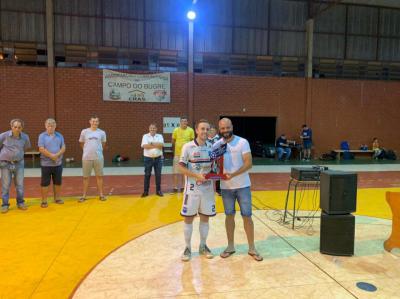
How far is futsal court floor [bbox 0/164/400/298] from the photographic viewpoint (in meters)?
3.30

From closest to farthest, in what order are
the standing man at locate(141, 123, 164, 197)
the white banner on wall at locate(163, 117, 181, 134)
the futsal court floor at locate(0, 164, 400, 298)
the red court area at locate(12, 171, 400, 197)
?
1. the futsal court floor at locate(0, 164, 400, 298)
2. the standing man at locate(141, 123, 164, 197)
3. the red court area at locate(12, 171, 400, 197)
4. the white banner on wall at locate(163, 117, 181, 134)

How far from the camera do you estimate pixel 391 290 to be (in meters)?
3.26

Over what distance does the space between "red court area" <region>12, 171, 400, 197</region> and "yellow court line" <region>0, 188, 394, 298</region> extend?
0.86 m

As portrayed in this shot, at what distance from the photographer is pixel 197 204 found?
13.0ft

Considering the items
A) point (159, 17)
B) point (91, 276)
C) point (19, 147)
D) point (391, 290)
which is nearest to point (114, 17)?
point (159, 17)

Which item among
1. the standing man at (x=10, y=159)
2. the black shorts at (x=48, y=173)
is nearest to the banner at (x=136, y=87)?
the black shorts at (x=48, y=173)

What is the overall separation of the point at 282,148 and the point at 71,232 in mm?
12290

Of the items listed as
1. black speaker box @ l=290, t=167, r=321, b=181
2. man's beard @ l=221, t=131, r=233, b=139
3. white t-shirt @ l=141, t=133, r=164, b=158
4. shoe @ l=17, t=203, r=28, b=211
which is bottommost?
shoe @ l=17, t=203, r=28, b=211

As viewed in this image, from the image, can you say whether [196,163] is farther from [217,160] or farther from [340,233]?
[340,233]

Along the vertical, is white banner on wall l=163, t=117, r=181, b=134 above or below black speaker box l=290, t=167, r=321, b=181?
above

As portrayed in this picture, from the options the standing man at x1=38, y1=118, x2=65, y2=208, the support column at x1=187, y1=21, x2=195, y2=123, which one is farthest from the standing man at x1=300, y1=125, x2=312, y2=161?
the standing man at x1=38, y1=118, x2=65, y2=208

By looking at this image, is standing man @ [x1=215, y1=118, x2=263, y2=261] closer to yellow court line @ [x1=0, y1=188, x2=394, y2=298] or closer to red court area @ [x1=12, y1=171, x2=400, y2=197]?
yellow court line @ [x1=0, y1=188, x2=394, y2=298]

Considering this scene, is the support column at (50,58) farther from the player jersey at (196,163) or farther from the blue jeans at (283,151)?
the player jersey at (196,163)

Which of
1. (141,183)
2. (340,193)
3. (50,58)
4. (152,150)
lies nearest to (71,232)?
(152,150)
